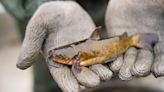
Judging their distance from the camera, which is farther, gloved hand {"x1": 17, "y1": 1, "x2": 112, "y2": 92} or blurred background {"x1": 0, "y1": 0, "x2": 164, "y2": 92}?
blurred background {"x1": 0, "y1": 0, "x2": 164, "y2": 92}

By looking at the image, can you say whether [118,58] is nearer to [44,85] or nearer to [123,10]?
[123,10]

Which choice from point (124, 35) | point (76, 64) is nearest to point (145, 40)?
point (124, 35)

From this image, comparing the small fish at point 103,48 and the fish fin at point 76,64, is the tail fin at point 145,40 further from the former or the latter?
the fish fin at point 76,64

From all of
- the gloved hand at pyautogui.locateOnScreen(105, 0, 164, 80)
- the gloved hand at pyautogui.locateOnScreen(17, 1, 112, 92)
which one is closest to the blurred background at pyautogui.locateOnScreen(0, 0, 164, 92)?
Result: the gloved hand at pyautogui.locateOnScreen(17, 1, 112, 92)

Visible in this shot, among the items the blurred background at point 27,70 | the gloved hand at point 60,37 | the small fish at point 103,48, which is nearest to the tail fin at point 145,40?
the small fish at point 103,48

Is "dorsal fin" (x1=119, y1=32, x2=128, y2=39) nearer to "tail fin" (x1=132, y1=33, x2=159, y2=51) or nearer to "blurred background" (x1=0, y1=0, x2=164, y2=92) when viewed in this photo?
"tail fin" (x1=132, y1=33, x2=159, y2=51)

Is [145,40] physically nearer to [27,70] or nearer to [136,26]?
[136,26]
